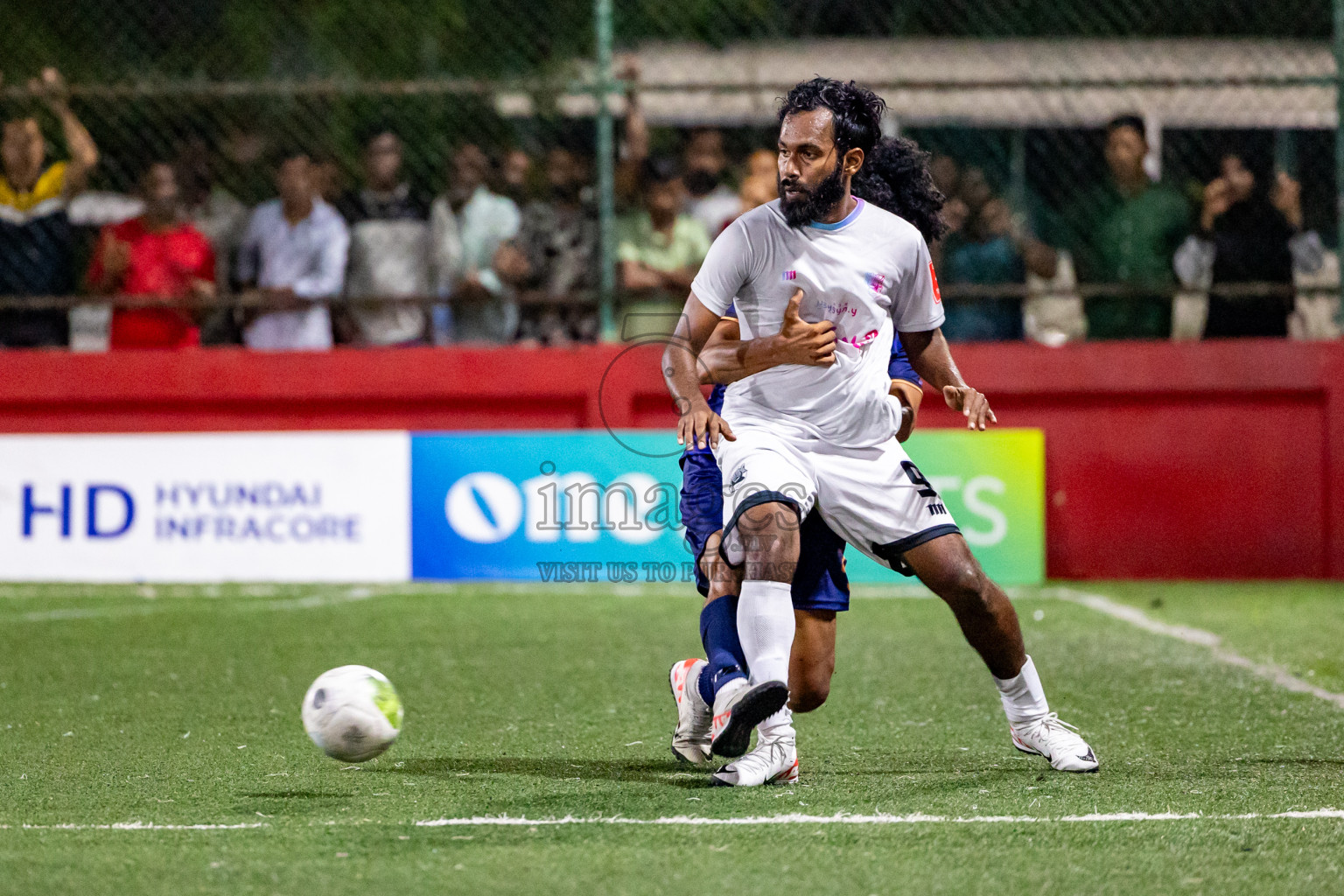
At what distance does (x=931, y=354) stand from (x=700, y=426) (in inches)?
35.1

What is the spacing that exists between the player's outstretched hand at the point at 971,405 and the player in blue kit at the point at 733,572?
0.23m

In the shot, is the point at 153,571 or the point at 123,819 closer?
the point at 123,819

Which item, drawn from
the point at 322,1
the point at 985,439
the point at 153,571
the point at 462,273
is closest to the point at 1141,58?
the point at 985,439

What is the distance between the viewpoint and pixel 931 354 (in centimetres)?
499

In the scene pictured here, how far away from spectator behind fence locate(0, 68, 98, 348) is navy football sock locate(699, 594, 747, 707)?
7.60m

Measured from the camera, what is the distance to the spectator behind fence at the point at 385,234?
10852 mm

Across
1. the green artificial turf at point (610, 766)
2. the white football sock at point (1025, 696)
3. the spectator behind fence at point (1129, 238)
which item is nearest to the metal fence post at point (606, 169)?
the green artificial turf at point (610, 766)

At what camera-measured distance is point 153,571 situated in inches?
413

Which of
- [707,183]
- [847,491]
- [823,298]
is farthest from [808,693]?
[707,183]

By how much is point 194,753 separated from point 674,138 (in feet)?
23.6

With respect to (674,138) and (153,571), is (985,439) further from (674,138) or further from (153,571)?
(153,571)

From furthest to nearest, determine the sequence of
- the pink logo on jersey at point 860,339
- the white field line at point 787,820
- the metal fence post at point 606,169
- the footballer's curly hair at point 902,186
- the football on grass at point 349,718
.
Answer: the metal fence post at point 606,169
the footballer's curly hair at point 902,186
the pink logo on jersey at point 860,339
the football on grass at point 349,718
the white field line at point 787,820

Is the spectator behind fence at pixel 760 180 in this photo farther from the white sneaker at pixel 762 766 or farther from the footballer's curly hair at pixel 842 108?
the white sneaker at pixel 762 766

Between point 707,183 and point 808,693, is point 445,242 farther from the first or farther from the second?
point 808,693
